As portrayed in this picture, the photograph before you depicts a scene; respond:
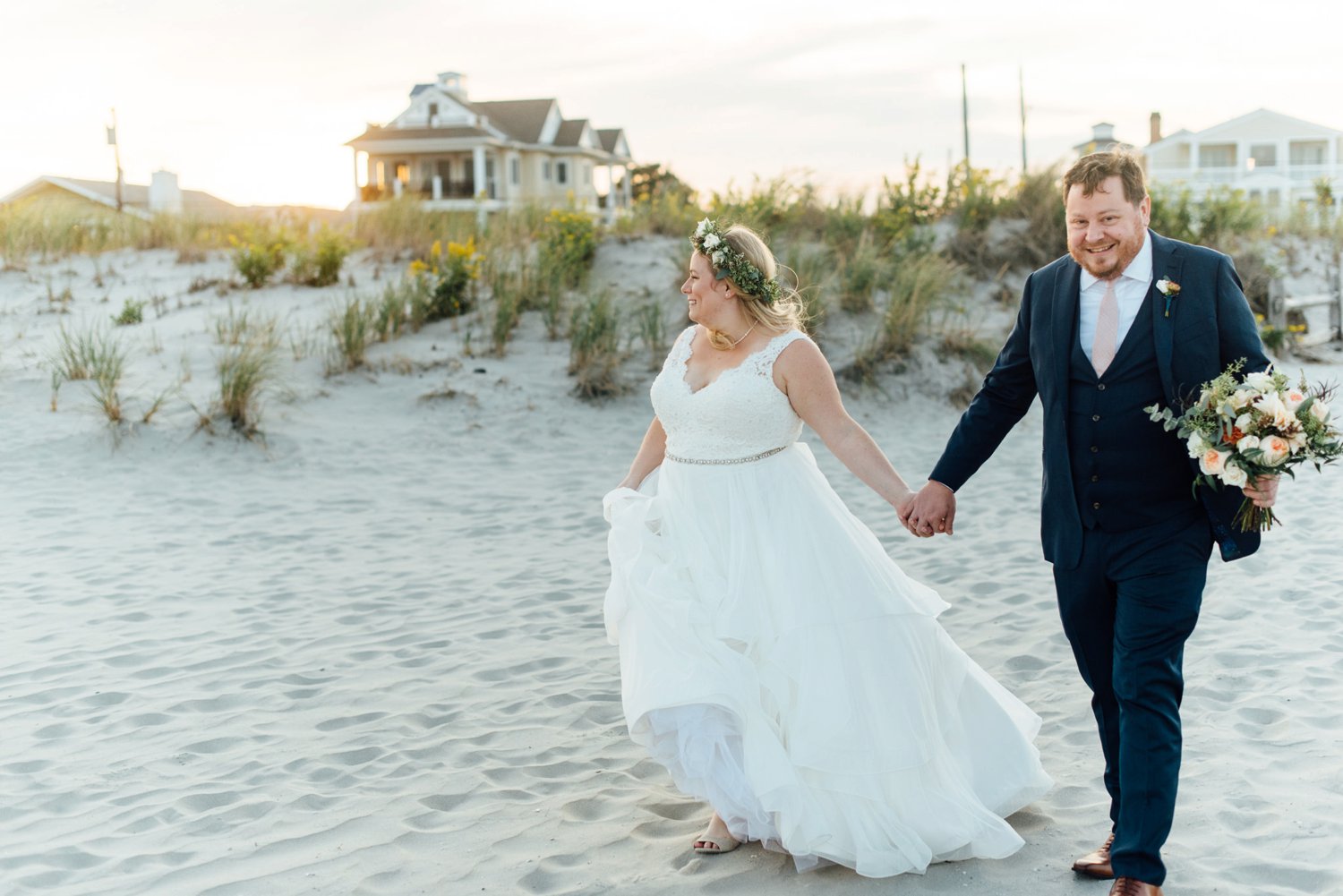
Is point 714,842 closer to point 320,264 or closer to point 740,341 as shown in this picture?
point 740,341

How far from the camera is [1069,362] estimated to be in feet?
11.9

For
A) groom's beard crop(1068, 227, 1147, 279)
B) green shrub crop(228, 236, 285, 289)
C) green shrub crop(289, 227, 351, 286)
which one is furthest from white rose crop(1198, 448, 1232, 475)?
green shrub crop(228, 236, 285, 289)

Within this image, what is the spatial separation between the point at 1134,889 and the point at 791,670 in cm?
113

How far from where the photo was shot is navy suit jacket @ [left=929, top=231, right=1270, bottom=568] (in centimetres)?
342

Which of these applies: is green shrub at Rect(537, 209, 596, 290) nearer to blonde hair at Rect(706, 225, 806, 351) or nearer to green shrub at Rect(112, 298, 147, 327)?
green shrub at Rect(112, 298, 147, 327)

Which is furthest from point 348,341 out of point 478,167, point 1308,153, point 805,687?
point 1308,153

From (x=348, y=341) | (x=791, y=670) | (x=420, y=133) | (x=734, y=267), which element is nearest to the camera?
(x=791, y=670)

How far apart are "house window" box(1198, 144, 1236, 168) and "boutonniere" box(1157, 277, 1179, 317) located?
62528 mm

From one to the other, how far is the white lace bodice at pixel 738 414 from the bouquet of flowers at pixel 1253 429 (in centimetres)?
127

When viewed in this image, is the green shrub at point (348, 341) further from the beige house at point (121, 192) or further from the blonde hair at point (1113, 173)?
the beige house at point (121, 192)

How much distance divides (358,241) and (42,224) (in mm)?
4845

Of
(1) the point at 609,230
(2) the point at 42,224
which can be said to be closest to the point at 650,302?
(1) the point at 609,230

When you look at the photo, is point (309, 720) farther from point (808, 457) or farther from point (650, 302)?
point (650, 302)

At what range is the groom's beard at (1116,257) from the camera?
352 centimetres
